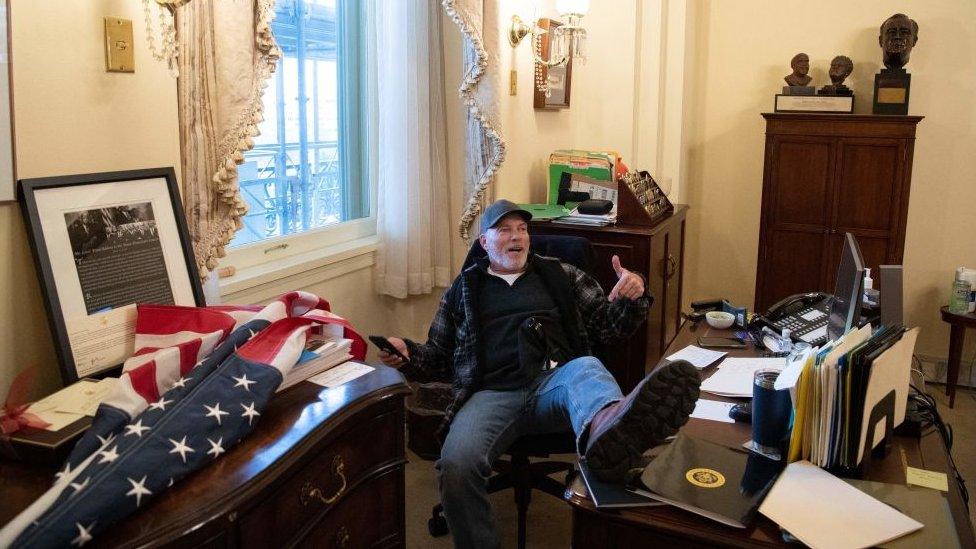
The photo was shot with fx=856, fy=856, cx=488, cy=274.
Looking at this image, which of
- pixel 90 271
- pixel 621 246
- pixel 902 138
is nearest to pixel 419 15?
pixel 621 246

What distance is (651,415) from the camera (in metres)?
1.74

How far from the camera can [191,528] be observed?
131 cm

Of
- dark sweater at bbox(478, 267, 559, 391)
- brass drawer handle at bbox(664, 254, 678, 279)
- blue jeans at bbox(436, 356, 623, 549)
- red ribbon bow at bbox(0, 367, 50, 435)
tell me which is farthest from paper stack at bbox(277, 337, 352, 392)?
brass drawer handle at bbox(664, 254, 678, 279)

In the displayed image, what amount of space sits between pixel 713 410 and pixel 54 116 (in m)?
1.60

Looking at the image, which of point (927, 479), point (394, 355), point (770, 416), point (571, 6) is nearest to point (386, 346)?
point (394, 355)

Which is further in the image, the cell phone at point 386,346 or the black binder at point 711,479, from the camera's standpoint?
the cell phone at point 386,346

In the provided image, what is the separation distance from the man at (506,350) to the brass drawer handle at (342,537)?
0.56 metres

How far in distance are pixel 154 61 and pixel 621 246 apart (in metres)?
1.96

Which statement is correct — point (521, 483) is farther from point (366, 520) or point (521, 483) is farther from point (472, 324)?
point (366, 520)

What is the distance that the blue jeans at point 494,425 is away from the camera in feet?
7.68

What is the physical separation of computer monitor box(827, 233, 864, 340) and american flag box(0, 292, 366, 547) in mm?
1190

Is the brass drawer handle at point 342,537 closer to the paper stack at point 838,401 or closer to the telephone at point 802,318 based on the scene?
the paper stack at point 838,401

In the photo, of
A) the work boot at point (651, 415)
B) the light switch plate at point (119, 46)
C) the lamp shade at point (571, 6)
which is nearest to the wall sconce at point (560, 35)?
the lamp shade at point (571, 6)

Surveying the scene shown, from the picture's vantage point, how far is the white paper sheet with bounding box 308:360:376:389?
187cm
